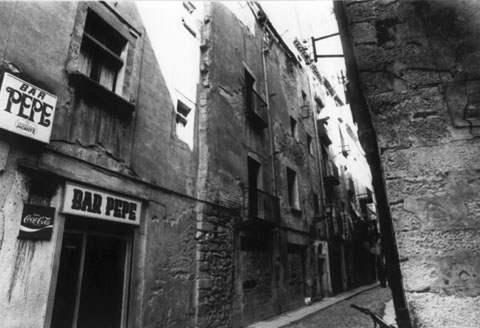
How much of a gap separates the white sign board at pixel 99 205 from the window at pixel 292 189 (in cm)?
829

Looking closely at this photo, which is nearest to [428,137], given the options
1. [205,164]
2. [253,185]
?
[205,164]

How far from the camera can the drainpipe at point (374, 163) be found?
2.77 meters

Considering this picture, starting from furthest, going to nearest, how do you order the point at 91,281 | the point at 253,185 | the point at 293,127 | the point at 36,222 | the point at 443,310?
the point at 293,127 → the point at 253,185 → the point at 91,281 → the point at 36,222 → the point at 443,310

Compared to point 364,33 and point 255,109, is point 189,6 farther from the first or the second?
point 364,33

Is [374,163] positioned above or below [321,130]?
below

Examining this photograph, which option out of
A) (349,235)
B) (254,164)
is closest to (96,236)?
(254,164)

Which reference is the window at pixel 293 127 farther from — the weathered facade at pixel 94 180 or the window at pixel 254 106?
the weathered facade at pixel 94 180

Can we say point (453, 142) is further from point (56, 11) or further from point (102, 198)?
point (56, 11)

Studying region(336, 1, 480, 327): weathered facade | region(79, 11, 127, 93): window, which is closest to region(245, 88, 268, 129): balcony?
region(79, 11, 127, 93): window

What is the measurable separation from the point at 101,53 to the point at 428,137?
209 inches

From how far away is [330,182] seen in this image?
16.6 m

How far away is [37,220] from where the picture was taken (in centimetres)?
377

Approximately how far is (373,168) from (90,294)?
13.9ft

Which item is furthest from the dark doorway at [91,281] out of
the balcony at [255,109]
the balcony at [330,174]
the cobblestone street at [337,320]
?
the balcony at [330,174]
